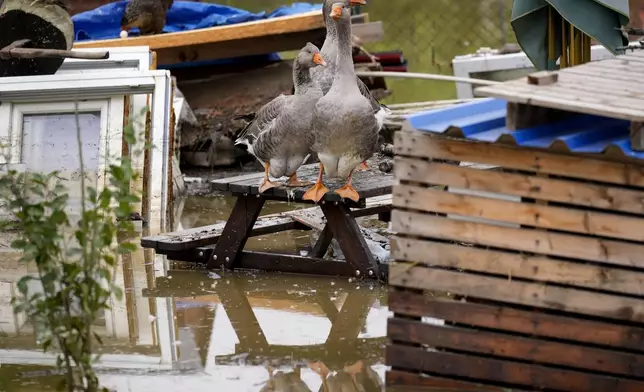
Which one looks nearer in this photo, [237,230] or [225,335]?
[225,335]

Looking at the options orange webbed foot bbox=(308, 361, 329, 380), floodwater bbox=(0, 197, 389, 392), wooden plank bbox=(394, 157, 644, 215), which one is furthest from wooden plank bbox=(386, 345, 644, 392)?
wooden plank bbox=(394, 157, 644, 215)

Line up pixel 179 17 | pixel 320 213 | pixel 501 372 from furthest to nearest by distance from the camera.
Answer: pixel 179 17
pixel 320 213
pixel 501 372

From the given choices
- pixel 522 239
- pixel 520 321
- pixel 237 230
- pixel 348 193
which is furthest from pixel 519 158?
pixel 237 230

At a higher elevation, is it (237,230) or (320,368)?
(237,230)

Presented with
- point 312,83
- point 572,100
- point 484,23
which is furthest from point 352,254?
point 484,23

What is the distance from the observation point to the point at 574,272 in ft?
16.3

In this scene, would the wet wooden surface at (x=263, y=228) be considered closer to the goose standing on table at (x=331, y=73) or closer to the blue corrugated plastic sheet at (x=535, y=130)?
the goose standing on table at (x=331, y=73)

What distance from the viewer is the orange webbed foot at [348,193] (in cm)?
747

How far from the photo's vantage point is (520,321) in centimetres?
512

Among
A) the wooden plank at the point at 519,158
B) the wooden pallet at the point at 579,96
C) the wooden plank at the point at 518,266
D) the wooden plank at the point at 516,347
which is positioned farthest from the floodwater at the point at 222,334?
the wooden pallet at the point at 579,96

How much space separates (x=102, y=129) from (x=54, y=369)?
4036mm

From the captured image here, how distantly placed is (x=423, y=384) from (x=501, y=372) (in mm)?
394

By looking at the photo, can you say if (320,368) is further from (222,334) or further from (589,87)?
(589,87)

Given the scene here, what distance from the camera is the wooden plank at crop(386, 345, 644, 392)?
5012mm
